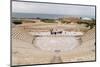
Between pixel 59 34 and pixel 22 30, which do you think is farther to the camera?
pixel 59 34

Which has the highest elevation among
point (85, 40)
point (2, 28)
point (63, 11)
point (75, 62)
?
point (63, 11)

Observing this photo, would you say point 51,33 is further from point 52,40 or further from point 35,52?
point 35,52

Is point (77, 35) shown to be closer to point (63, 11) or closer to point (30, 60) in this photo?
point (63, 11)

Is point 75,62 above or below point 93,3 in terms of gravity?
below

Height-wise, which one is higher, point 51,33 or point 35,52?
point 51,33

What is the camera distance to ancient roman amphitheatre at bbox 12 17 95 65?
232 centimetres

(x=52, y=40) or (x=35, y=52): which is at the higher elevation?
(x=52, y=40)

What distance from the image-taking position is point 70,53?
2.54 meters

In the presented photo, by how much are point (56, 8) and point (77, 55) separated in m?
0.68

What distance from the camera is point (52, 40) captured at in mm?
2469

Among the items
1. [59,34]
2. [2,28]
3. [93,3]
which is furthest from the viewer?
[93,3]

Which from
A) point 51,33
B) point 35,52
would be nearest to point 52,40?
point 51,33

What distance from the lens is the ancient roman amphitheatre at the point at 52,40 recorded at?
2.32m

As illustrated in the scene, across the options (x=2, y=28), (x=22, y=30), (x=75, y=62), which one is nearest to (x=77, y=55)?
(x=75, y=62)
